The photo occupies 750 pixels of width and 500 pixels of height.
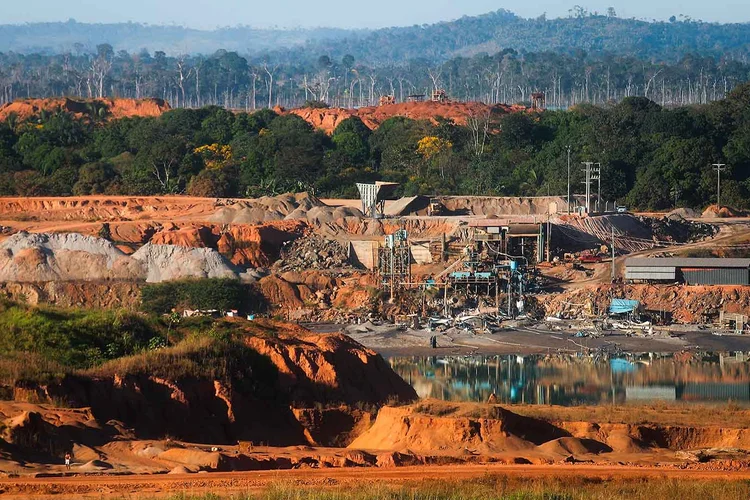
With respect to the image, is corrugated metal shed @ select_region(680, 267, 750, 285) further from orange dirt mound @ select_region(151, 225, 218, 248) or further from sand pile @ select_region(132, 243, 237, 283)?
orange dirt mound @ select_region(151, 225, 218, 248)

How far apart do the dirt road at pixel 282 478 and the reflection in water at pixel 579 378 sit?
50.6ft

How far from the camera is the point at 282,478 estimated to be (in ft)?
73.6

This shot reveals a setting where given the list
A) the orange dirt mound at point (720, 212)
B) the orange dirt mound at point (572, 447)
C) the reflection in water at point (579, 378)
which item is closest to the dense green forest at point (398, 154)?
the orange dirt mound at point (720, 212)

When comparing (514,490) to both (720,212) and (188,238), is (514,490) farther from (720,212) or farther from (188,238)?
(720,212)

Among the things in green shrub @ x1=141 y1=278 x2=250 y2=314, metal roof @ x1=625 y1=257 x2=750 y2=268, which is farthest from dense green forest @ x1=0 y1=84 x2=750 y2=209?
green shrub @ x1=141 y1=278 x2=250 y2=314

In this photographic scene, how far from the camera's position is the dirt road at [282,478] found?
68.9ft

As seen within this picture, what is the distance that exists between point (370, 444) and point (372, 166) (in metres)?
72.4

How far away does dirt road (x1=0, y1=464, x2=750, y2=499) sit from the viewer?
21.0 metres

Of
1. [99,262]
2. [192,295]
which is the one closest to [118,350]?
[192,295]

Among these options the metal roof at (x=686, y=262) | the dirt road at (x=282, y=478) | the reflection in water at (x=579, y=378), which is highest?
the dirt road at (x=282, y=478)

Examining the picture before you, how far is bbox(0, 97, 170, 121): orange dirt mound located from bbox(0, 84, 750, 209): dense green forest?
10267 millimetres

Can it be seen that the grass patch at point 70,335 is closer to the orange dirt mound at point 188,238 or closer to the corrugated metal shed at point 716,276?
the corrugated metal shed at point 716,276

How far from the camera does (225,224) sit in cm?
7306

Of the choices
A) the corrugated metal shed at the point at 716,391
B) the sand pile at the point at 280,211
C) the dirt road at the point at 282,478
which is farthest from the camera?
the sand pile at the point at 280,211
